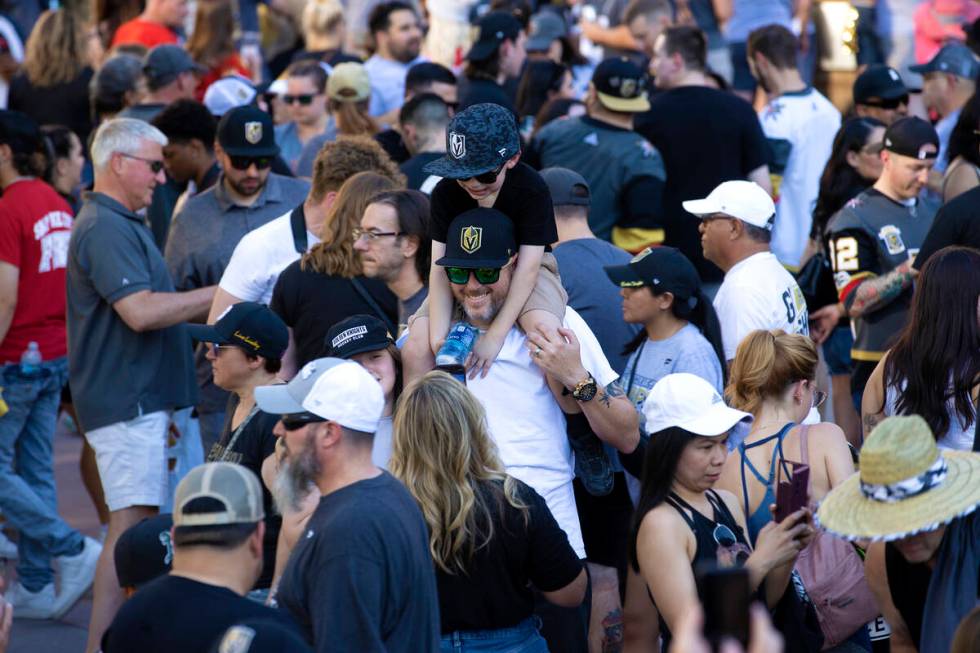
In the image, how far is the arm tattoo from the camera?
6.81 meters

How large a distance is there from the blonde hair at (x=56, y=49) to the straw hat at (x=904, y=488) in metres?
8.50

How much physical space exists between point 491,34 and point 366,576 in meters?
6.80

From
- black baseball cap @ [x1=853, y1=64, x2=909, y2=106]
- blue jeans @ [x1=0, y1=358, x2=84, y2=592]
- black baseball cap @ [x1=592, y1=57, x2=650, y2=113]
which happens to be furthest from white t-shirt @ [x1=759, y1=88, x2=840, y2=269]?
blue jeans @ [x1=0, y1=358, x2=84, y2=592]

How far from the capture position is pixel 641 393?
5.69m

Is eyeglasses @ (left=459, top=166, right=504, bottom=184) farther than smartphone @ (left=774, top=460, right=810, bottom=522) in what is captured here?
Yes

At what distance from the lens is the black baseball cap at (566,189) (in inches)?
247

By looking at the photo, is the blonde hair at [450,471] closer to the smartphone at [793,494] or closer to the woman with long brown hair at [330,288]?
the smartphone at [793,494]

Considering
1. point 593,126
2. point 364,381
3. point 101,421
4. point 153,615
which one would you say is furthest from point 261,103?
point 153,615

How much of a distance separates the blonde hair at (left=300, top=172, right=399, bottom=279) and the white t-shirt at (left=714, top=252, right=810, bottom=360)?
164 cm

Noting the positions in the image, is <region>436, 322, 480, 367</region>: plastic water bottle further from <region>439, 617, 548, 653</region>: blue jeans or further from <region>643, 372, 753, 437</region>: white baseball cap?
<region>439, 617, 548, 653</region>: blue jeans

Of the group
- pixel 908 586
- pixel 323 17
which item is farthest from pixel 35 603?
pixel 323 17

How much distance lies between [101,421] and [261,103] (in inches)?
174

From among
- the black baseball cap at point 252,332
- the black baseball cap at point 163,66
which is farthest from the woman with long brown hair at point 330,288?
the black baseball cap at point 163,66

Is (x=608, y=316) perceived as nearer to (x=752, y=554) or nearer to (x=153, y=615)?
(x=752, y=554)
